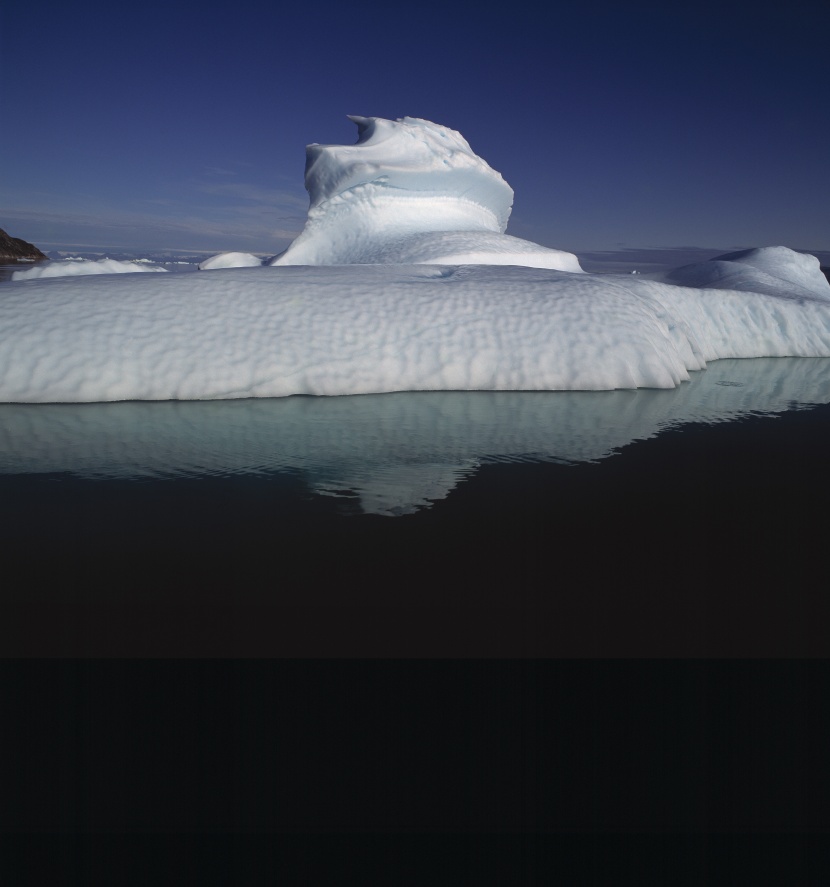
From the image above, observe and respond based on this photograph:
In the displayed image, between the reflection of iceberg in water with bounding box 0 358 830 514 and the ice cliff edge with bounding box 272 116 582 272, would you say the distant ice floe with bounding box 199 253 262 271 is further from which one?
the reflection of iceberg in water with bounding box 0 358 830 514

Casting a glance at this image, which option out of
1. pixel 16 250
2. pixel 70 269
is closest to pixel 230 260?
pixel 70 269

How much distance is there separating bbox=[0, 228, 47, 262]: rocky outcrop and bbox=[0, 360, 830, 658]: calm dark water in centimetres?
3458

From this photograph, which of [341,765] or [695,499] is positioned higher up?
[695,499]

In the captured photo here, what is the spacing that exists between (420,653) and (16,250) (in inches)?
1516

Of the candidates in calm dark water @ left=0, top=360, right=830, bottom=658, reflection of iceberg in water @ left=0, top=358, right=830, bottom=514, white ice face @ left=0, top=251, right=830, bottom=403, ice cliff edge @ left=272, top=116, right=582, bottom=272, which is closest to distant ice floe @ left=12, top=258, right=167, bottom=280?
ice cliff edge @ left=272, top=116, right=582, bottom=272

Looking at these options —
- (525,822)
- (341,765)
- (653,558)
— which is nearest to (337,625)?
(341,765)

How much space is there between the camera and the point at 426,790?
4.28ft

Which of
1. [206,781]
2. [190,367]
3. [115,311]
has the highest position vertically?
[115,311]

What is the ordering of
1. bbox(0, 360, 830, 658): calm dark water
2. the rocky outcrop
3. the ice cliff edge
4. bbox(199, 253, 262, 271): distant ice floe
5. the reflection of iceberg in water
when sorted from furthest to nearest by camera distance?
the rocky outcrop → bbox(199, 253, 262, 271): distant ice floe → the ice cliff edge → the reflection of iceberg in water → bbox(0, 360, 830, 658): calm dark water

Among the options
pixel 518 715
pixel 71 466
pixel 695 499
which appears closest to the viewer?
pixel 518 715

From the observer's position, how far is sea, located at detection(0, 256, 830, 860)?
1.27 metres

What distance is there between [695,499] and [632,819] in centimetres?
177

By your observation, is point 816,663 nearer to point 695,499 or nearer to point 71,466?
point 695,499

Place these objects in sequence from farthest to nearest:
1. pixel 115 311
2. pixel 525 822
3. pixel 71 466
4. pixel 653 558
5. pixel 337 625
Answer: pixel 115 311
pixel 71 466
pixel 653 558
pixel 337 625
pixel 525 822
